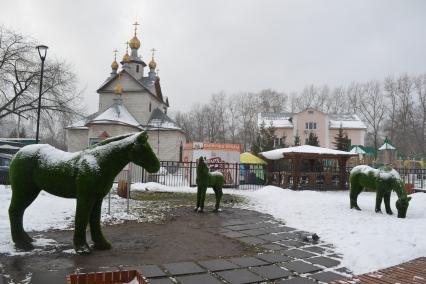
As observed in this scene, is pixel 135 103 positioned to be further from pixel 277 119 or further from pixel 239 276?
pixel 239 276

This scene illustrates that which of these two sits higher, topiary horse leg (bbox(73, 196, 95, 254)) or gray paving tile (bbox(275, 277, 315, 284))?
topiary horse leg (bbox(73, 196, 95, 254))

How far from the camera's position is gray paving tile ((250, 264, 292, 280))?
4.85 metres

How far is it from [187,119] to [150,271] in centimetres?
6831

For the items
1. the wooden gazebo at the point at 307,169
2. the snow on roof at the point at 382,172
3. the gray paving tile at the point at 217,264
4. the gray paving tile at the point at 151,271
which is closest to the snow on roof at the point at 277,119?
the wooden gazebo at the point at 307,169

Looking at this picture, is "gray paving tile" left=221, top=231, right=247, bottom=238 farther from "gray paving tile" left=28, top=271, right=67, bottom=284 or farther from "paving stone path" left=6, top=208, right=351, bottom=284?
"gray paving tile" left=28, top=271, right=67, bottom=284

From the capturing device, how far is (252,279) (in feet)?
15.4

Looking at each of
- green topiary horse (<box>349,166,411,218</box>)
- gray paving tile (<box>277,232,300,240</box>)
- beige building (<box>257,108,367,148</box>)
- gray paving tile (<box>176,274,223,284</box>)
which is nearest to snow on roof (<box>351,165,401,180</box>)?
green topiary horse (<box>349,166,411,218</box>)

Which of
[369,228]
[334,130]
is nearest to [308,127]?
[334,130]

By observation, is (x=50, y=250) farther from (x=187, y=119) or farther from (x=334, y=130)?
(x=187, y=119)

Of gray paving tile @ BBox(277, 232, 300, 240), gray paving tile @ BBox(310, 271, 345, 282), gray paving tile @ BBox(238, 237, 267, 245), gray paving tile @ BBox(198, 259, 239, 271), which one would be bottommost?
gray paving tile @ BBox(310, 271, 345, 282)

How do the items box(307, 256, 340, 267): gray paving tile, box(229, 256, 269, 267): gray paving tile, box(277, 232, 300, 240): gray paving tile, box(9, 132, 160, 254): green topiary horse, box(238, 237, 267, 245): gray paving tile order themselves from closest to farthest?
box(229, 256, 269, 267): gray paving tile → box(307, 256, 340, 267): gray paving tile → box(9, 132, 160, 254): green topiary horse → box(238, 237, 267, 245): gray paving tile → box(277, 232, 300, 240): gray paving tile

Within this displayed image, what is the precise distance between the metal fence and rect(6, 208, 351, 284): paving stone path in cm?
1270

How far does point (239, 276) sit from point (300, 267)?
1109 millimetres

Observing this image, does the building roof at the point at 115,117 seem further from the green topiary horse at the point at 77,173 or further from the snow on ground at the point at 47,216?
the green topiary horse at the point at 77,173
